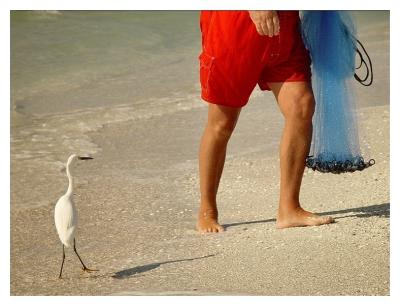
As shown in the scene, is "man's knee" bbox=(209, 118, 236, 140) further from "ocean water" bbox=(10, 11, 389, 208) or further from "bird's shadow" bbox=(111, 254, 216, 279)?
"ocean water" bbox=(10, 11, 389, 208)

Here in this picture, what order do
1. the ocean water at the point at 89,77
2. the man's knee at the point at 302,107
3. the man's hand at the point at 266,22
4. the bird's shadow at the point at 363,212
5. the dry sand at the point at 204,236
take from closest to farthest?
1. the dry sand at the point at 204,236
2. the man's hand at the point at 266,22
3. the man's knee at the point at 302,107
4. the bird's shadow at the point at 363,212
5. the ocean water at the point at 89,77

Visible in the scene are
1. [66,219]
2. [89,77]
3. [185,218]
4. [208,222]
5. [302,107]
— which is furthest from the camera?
[89,77]

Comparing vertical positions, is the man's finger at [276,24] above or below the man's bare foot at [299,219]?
above

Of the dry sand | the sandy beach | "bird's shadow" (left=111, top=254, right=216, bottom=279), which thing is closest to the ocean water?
the sandy beach

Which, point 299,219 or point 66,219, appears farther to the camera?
point 299,219

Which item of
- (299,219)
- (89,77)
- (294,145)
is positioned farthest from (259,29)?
(89,77)

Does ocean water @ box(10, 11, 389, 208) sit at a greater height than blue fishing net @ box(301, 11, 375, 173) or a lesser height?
lesser

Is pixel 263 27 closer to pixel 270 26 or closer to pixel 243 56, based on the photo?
pixel 270 26

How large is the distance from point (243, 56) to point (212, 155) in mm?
499

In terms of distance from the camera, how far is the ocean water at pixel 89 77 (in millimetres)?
6535

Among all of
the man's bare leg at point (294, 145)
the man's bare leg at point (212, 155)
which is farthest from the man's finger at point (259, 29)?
the man's bare leg at point (212, 155)

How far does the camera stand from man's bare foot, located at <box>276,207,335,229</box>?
14.2 ft

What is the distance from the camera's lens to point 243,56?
164 inches

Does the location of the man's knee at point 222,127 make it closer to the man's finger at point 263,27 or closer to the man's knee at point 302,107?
the man's knee at point 302,107
